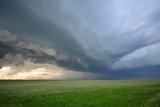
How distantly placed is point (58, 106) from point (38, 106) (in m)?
3.18

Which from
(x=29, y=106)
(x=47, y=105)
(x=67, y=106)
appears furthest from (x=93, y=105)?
(x=29, y=106)

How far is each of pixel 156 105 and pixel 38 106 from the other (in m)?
17.0

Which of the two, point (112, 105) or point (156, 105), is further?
point (112, 105)

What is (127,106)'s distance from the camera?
2769cm

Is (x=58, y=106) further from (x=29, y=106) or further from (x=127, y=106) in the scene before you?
(x=127, y=106)

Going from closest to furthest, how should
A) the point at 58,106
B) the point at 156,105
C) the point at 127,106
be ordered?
the point at 156,105
the point at 127,106
the point at 58,106

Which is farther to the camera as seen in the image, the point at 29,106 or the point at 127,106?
the point at 29,106

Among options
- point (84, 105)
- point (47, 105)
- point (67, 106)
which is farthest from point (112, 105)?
point (47, 105)

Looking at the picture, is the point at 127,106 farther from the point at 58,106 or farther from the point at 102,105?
the point at 58,106

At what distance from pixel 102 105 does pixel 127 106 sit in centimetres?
414

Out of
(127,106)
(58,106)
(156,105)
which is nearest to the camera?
(156,105)

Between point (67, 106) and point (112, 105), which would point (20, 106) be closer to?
point (67, 106)

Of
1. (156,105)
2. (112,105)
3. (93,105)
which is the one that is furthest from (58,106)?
(156,105)

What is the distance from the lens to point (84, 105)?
101 feet
